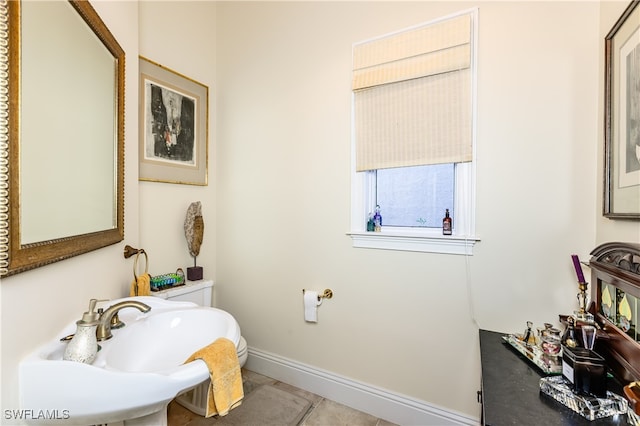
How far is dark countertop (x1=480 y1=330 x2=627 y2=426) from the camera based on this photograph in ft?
2.68

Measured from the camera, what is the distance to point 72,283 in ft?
3.54

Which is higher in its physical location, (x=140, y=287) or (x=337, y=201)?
(x=337, y=201)

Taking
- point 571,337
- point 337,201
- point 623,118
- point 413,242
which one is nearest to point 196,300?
point 337,201

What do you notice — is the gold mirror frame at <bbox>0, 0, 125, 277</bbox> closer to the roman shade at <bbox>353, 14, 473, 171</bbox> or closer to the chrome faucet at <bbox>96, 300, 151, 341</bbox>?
the chrome faucet at <bbox>96, 300, 151, 341</bbox>

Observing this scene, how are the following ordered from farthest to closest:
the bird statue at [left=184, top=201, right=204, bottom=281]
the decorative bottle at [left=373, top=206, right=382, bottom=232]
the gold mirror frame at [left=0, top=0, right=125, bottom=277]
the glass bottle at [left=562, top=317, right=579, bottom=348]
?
the bird statue at [left=184, top=201, right=204, bottom=281]
the decorative bottle at [left=373, top=206, right=382, bottom=232]
the glass bottle at [left=562, top=317, right=579, bottom=348]
the gold mirror frame at [left=0, top=0, right=125, bottom=277]

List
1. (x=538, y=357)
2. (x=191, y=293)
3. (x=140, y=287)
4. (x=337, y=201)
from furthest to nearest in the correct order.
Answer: (x=191, y=293)
(x=337, y=201)
(x=140, y=287)
(x=538, y=357)

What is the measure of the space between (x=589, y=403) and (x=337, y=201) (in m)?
1.48

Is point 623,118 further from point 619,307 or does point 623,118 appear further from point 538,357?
point 538,357

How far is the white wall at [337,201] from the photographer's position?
1.38 m

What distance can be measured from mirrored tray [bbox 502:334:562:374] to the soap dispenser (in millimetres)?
1525

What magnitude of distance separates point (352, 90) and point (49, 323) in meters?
1.86

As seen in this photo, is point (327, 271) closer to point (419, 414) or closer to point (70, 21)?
point (419, 414)

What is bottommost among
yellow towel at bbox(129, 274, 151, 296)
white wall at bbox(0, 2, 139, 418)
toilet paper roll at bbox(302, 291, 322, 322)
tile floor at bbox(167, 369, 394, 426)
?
tile floor at bbox(167, 369, 394, 426)

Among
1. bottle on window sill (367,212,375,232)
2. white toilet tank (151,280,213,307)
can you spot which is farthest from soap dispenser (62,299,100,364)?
bottle on window sill (367,212,375,232)
